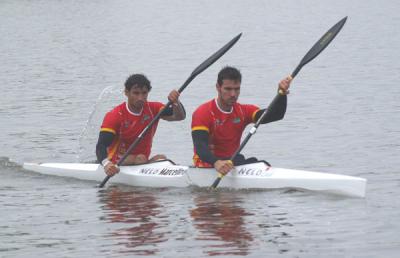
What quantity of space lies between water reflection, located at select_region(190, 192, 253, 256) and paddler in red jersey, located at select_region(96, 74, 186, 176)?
1.59 metres

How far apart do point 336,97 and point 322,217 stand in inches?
601

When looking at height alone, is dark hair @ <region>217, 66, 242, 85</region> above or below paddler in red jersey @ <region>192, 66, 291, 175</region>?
above

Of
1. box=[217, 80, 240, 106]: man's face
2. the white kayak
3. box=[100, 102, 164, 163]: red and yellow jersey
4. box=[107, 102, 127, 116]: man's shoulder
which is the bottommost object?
the white kayak

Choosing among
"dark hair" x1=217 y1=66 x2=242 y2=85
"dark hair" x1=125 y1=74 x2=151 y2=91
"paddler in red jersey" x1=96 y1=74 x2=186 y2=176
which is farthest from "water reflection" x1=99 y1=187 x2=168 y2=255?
"dark hair" x1=217 y1=66 x2=242 y2=85

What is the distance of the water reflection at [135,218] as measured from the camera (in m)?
12.0

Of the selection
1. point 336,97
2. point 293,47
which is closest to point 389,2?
point 293,47

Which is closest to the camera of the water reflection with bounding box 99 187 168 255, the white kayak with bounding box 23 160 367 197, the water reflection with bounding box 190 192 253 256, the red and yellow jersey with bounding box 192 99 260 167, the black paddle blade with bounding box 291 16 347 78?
the water reflection with bounding box 190 192 253 256

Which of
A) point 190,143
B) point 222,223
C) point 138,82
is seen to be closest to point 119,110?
point 138,82

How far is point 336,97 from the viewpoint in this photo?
92.5 feet

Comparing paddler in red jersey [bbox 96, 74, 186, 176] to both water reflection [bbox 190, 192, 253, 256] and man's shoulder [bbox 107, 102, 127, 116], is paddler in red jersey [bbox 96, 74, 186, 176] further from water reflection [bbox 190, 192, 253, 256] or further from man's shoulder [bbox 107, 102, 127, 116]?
water reflection [bbox 190, 192, 253, 256]

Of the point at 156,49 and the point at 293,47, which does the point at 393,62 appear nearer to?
the point at 293,47

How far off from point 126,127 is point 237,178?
2.08 metres

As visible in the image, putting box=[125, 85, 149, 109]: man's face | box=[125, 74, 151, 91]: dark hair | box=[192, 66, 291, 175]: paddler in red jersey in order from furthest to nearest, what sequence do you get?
box=[125, 85, 149, 109]: man's face < box=[125, 74, 151, 91]: dark hair < box=[192, 66, 291, 175]: paddler in red jersey

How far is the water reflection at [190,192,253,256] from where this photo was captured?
462 inches
